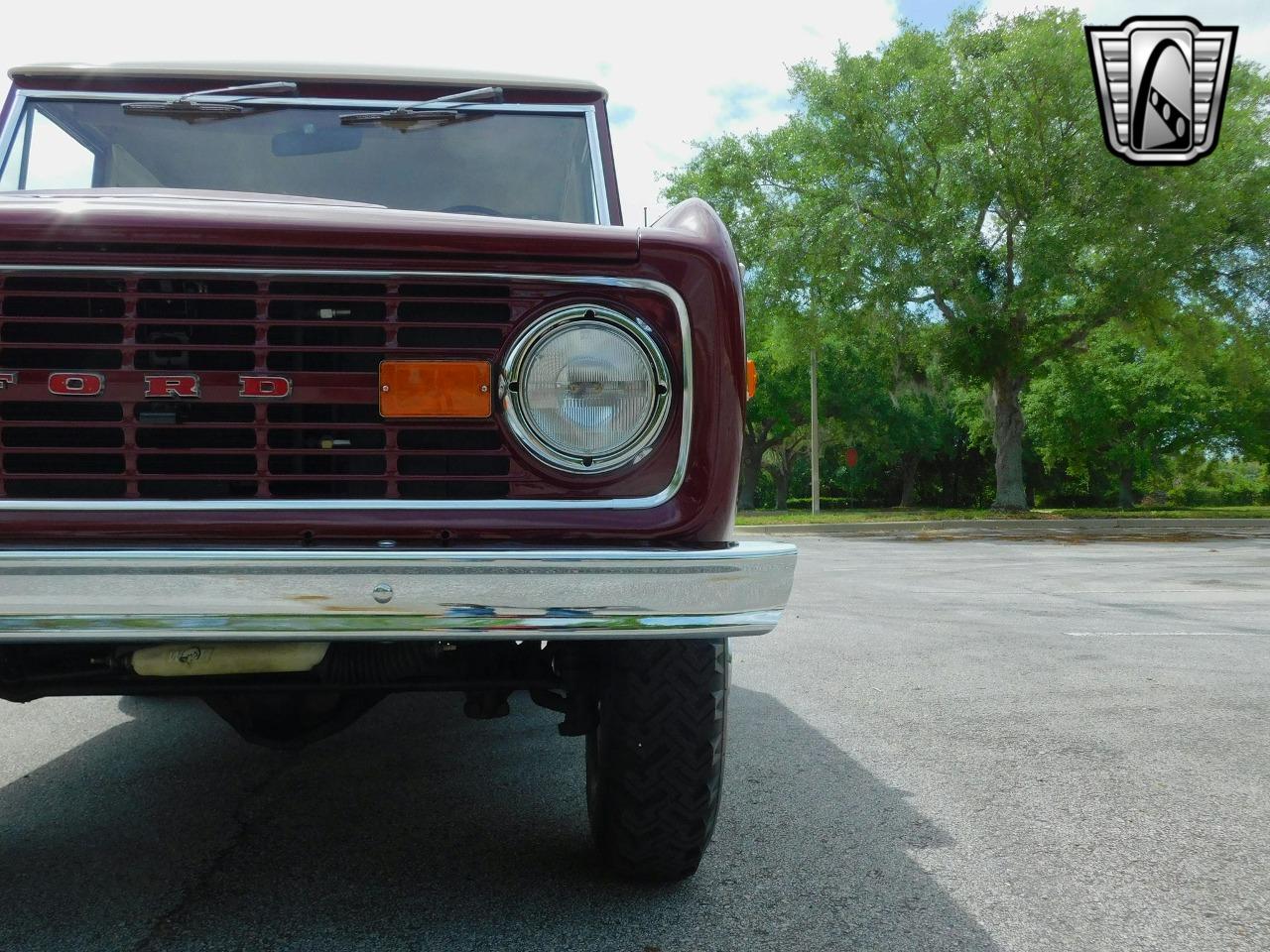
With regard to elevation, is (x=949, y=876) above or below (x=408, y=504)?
below

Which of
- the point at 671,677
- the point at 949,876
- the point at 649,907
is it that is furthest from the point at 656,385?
the point at 949,876

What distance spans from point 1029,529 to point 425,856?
2032cm

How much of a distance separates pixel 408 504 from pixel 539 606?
1.07 ft

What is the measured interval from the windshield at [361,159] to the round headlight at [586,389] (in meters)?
1.22

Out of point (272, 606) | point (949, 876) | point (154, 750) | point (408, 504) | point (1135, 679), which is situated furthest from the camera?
point (1135, 679)

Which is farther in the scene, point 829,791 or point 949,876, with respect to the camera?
point 829,791

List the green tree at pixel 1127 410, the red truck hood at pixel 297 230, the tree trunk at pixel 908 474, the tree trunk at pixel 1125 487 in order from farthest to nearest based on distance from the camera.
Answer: the tree trunk at pixel 908 474 < the tree trunk at pixel 1125 487 < the green tree at pixel 1127 410 < the red truck hood at pixel 297 230

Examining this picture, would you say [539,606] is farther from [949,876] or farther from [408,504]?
[949,876]

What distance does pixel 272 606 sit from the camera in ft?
5.79

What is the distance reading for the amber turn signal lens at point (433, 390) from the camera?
76.9 inches

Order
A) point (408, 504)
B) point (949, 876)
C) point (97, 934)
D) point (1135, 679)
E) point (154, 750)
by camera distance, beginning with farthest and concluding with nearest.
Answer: point (1135, 679) < point (154, 750) < point (949, 876) < point (97, 934) < point (408, 504)

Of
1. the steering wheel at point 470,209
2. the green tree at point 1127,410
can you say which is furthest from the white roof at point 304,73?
the green tree at point 1127,410

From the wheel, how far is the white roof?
1887 millimetres

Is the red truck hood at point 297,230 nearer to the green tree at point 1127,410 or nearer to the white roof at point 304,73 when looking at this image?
the white roof at point 304,73
